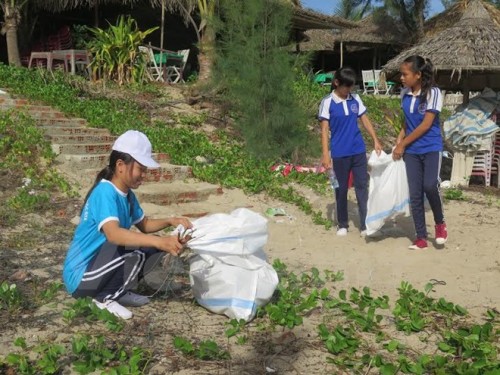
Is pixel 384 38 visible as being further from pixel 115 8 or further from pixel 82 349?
pixel 82 349

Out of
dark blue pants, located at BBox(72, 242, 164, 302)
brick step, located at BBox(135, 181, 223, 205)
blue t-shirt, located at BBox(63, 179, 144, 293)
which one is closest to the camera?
blue t-shirt, located at BBox(63, 179, 144, 293)

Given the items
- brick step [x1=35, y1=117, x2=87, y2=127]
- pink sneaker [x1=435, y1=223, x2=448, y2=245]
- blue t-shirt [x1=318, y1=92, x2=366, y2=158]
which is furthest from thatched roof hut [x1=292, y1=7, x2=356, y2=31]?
pink sneaker [x1=435, y1=223, x2=448, y2=245]

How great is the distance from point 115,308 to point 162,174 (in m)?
4.09

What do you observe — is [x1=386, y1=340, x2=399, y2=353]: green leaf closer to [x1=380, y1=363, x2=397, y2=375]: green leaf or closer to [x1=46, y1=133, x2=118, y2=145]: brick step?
[x1=380, y1=363, x2=397, y2=375]: green leaf

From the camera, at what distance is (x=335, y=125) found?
17.6ft

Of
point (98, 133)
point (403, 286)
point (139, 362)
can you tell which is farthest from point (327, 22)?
point (139, 362)

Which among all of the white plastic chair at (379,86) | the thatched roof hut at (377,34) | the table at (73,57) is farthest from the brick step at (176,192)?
the thatched roof hut at (377,34)

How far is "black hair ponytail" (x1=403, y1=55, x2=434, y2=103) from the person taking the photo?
4801mm

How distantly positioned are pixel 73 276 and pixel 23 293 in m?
0.57

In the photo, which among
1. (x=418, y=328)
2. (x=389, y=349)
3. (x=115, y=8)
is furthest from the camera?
(x=115, y=8)

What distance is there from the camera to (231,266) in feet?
Answer: 10.7

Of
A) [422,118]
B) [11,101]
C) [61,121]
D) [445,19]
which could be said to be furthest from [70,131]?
[445,19]

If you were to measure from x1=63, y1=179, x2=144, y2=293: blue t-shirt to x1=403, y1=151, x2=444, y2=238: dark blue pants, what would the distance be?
2.57 metres

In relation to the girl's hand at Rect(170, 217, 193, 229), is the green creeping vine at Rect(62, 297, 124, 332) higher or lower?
lower
